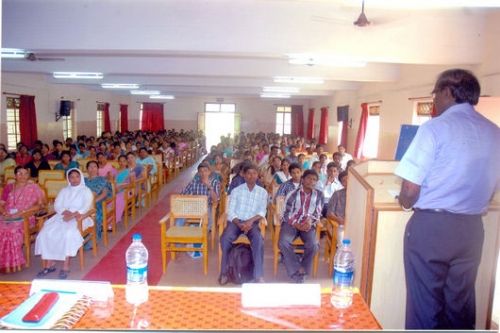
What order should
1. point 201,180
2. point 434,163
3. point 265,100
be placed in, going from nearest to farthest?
1. point 434,163
2. point 201,180
3. point 265,100

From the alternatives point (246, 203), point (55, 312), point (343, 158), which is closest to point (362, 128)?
point (343, 158)

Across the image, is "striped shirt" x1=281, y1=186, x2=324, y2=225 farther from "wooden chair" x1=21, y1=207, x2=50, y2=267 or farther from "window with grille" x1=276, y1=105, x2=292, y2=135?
"window with grille" x1=276, y1=105, x2=292, y2=135

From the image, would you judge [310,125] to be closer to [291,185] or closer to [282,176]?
[282,176]

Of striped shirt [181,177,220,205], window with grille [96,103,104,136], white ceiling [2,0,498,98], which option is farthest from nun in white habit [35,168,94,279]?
window with grille [96,103,104,136]

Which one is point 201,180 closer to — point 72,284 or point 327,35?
point 327,35

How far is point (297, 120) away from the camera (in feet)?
63.2

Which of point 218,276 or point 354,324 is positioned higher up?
point 354,324

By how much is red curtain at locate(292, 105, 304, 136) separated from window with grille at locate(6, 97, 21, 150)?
11.8 metres

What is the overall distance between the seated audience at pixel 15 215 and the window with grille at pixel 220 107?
50.6 ft

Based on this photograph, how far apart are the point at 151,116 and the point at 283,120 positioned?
6053 mm

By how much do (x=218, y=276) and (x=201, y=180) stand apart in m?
1.41

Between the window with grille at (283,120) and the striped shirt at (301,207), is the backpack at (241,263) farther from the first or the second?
the window with grille at (283,120)

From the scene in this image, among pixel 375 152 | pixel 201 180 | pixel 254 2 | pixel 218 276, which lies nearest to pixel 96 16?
pixel 254 2

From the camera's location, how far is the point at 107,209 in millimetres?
5707
